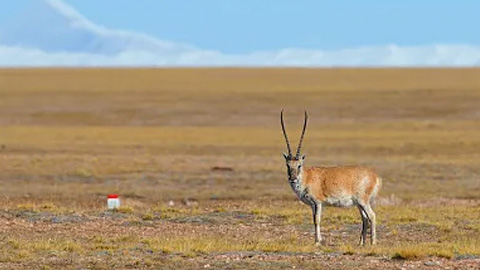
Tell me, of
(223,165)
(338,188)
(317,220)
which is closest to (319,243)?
(317,220)

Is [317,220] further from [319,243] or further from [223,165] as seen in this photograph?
[223,165]

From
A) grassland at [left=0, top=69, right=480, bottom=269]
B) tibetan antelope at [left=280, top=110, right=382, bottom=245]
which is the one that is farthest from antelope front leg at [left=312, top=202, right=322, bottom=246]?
grassland at [left=0, top=69, right=480, bottom=269]

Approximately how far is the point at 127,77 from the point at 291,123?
1886 inches

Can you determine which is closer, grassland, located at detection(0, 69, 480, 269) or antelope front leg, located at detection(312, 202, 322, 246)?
grassland, located at detection(0, 69, 480, 269)

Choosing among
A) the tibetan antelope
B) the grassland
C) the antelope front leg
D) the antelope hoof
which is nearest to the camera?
the grassland

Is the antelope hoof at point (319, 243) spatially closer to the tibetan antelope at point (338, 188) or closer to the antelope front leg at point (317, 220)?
the antelope front leg at point (317, 220)

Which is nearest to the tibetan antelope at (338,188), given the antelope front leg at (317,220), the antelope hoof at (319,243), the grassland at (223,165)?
the antelope front leg at (317,220)

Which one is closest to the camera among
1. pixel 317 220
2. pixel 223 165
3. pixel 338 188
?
pixel 317 220

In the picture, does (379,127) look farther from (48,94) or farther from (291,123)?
(48,94)

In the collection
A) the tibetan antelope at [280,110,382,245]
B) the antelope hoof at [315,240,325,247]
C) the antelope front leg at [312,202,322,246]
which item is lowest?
the antelope hoof at [315,240,325,247]

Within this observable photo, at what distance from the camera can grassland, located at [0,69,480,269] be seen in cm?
1588

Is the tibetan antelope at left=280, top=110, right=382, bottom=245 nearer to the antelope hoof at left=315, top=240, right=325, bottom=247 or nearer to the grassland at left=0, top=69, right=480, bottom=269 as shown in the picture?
the antelope hoof at left=315, top=240, right=325, bottom=247

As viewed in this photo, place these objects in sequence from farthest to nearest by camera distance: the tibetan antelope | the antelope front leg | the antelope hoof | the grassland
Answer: the tibetan antelope → the antelope front leg → the antelope hoof → the grassland

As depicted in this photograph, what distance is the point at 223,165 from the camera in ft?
135
